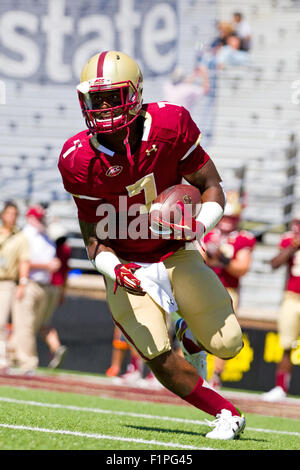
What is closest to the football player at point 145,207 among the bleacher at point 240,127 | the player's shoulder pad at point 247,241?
the player's shoulder pad at point 247,241

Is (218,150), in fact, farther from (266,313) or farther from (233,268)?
(233,268)

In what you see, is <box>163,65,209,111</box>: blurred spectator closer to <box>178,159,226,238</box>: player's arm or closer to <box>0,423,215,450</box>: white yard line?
<box>178,159,226,238</box>: player's arm

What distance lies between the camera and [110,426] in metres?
4.00

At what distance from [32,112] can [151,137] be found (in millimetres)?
9767

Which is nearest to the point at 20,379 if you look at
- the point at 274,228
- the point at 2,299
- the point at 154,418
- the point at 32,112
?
the point at 2,299

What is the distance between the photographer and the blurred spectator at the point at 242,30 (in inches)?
501

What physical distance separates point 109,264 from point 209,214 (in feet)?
1.64

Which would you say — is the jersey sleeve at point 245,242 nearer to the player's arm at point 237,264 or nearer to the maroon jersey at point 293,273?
the player's arm at point 237,264

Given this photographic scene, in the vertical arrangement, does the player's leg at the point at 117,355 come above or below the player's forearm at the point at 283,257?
below

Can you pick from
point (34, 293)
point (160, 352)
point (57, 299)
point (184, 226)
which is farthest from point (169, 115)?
point (57, 299)

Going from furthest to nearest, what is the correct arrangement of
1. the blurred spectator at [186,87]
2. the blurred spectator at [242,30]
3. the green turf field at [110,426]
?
1. the blurred spectator at [242,30]
2. the blurred spectator at [186,87]
3. the green turf field at [110,426]

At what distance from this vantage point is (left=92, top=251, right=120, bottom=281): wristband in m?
3.78

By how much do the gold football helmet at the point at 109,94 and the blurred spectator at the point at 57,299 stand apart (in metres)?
4.68

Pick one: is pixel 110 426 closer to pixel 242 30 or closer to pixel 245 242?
pixel 245 242
